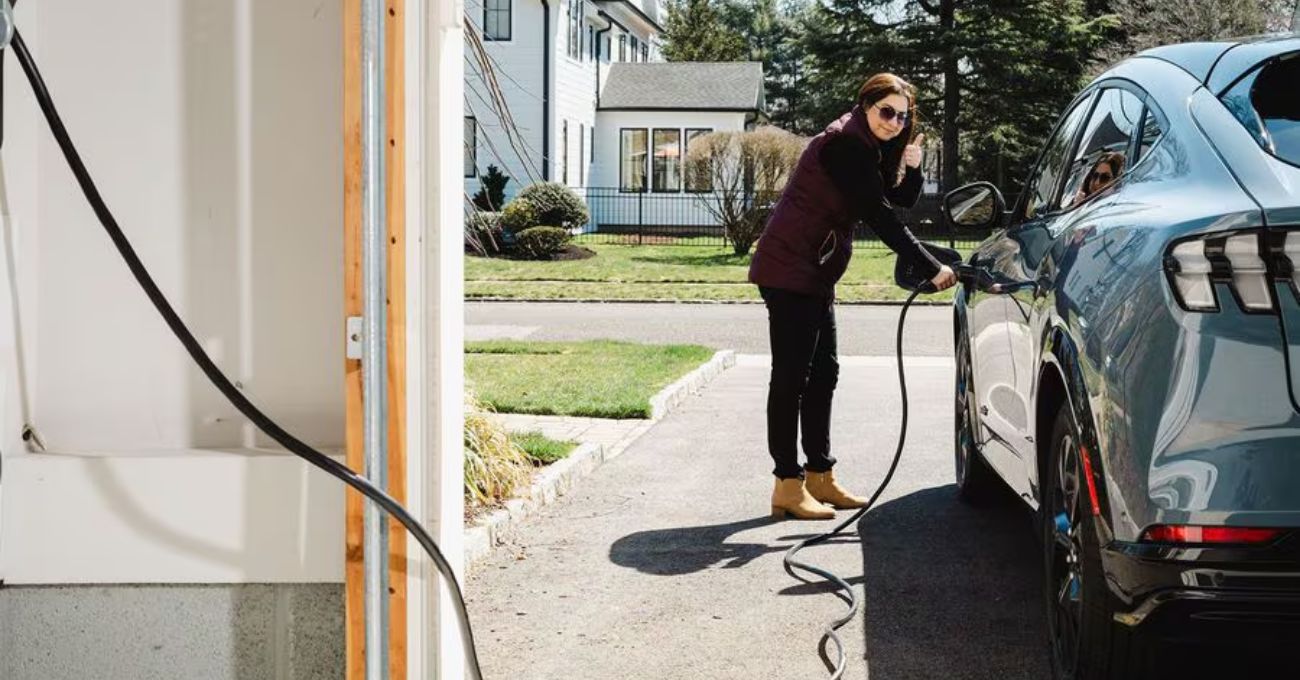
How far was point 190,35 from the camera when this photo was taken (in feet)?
13.6

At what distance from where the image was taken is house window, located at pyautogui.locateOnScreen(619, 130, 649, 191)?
4162 cm

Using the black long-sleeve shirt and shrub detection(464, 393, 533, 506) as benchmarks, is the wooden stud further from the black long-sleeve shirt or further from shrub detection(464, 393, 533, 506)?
the black long-sleeve shirt

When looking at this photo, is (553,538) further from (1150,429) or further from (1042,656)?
(1150,429)

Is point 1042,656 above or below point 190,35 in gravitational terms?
below

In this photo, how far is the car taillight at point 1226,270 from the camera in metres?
3.11

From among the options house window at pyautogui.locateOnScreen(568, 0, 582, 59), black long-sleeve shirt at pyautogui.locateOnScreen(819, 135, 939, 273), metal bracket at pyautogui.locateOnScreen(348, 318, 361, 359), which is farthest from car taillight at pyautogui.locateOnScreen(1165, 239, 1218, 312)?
house window at pyautogui.locateOnScreen(568, 0, 582, 59)

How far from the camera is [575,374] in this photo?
11.8 metres

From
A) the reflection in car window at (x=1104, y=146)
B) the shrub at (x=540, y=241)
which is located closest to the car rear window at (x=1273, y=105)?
the reflection in car window at (x=1104, y=146)

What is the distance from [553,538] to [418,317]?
2.96 metres

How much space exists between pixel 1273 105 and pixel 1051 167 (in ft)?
6.28

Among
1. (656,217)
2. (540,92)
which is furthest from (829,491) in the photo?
(656,217)

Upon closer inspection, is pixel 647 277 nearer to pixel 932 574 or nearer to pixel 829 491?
pixel 829 491

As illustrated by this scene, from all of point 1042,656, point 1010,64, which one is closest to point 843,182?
point 1042,656

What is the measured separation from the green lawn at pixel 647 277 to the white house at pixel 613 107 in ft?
20.4
